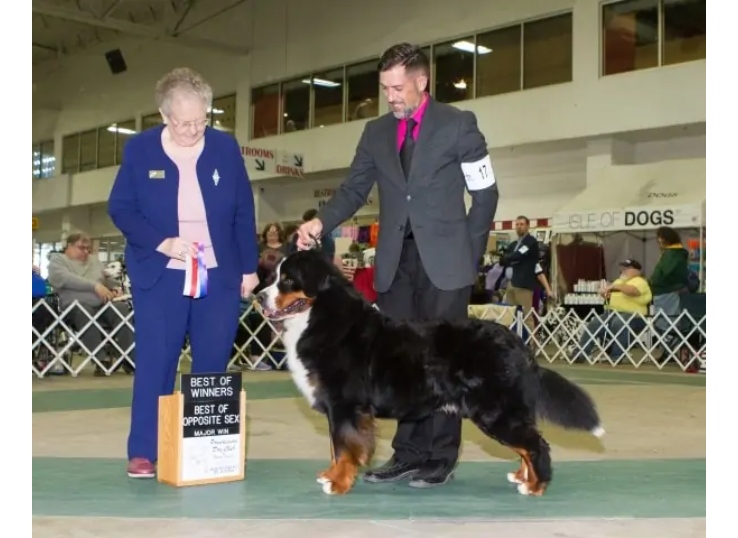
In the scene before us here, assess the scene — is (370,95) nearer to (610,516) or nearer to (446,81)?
(446,81)

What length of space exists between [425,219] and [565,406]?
931 mm

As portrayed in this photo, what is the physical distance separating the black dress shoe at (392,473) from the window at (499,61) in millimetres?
11959

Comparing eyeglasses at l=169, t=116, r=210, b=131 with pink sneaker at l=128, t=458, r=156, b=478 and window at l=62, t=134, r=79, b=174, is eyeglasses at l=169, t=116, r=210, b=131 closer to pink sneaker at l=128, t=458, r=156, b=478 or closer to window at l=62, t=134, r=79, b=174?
pink sneaker at l=128, t=458, r=156, b=478

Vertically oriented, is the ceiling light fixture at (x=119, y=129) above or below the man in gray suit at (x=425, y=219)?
above

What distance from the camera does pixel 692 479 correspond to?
3.38m

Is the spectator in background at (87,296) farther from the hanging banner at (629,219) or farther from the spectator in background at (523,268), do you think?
the hanging banner at (629,219)

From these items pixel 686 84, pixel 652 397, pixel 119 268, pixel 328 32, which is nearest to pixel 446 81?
pixel 328 32

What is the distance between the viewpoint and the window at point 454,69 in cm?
1509

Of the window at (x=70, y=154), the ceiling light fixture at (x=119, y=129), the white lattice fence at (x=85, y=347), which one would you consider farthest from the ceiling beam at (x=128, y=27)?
the white lattice fence at (x=85, y=347)

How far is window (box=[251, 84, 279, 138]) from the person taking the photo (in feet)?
61.0

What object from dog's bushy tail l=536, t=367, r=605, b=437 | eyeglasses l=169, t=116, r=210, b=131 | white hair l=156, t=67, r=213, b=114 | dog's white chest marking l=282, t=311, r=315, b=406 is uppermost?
white hair l=156, t=67, r=213, b=114

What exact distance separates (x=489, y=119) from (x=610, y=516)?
12396mm

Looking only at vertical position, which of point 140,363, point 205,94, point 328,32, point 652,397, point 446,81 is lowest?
point 652,397

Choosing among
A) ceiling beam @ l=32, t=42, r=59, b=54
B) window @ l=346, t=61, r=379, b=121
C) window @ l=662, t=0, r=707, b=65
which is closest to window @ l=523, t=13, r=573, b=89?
window @ l=662, t=0, r=707, b=65
